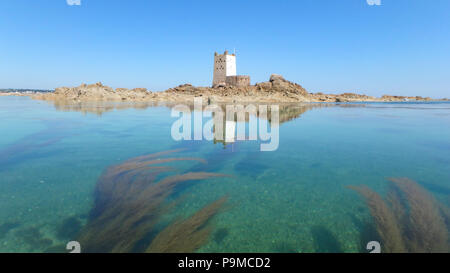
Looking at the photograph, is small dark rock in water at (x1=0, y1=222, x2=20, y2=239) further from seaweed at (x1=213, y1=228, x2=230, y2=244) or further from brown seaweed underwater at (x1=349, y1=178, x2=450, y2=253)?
brown seaweed underwater at (x1=349, y1=178, x2=450, y2=253)

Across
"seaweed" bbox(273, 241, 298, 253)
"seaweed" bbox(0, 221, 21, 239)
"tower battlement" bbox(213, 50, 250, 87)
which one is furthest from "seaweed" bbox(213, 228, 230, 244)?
"tower battlement" bbox(213, 50, 250, 87)

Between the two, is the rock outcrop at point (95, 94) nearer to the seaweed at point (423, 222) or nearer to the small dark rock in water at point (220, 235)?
the small dark rock in water at point (220, 235)

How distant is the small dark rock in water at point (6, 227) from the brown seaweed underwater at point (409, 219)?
7.14 metres

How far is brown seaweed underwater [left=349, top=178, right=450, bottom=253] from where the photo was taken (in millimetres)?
4078

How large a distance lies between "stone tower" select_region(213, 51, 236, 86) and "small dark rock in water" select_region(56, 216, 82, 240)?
2816 inches

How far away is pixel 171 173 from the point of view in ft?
25.0

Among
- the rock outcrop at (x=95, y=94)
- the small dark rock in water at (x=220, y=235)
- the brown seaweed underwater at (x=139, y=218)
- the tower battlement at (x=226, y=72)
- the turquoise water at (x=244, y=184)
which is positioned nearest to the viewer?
the brown seaweed underwater at (x=139, y=218)

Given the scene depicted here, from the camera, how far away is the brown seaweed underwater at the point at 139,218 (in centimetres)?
404

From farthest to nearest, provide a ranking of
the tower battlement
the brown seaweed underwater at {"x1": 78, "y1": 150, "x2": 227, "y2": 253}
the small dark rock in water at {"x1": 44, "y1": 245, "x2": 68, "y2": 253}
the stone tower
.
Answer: the stone tower → the tower battlement → the brown seaweed underwater at {"x1": 78, "y1": 150, "x2": 227, "y2": 253} → the small dark rock in water at {"x1": 44, "y1": 245, "x2": 68, "y2": 253}

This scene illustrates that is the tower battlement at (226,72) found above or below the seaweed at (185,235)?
above

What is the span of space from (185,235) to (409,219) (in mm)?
4880

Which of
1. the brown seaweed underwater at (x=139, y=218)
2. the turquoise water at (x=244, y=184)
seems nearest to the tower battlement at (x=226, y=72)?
the turquoise water at (x=244, y=184)

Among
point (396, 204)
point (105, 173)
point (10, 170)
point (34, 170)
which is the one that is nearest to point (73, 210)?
point (105, 173)
